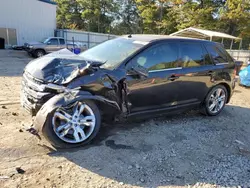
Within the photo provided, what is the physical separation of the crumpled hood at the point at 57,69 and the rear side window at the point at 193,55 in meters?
1.97

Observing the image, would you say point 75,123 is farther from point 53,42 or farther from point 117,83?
point 53,42

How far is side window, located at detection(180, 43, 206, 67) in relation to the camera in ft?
14.3

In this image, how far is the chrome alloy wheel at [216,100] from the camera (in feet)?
16.4

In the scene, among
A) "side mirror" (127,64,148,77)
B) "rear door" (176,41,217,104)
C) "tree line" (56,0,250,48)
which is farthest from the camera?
"tree line" (56,0,250,48)

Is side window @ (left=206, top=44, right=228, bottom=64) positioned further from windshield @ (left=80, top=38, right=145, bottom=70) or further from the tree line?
the tree line

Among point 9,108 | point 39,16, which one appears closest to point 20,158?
point 9,108

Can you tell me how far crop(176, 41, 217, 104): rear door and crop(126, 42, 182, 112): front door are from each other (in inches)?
6.6

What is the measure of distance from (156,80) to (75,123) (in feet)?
5.06

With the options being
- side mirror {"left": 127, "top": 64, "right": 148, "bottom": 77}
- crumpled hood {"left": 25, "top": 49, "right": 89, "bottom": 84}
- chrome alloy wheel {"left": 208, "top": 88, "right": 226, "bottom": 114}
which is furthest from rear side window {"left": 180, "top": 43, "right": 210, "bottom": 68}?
crumpled hood {"left": 25, "top": 49, "right": 89, "bottom": 84}

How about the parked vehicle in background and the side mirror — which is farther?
the parked vehicle in background

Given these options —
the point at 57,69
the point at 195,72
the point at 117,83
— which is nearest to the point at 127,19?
the point at 195,72

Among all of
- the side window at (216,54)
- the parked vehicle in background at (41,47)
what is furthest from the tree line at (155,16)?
the side window at (216,54)

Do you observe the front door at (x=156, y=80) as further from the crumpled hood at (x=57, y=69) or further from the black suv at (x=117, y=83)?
the crumpled hood at (x=57, y=69)

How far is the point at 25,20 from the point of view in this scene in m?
20.4
